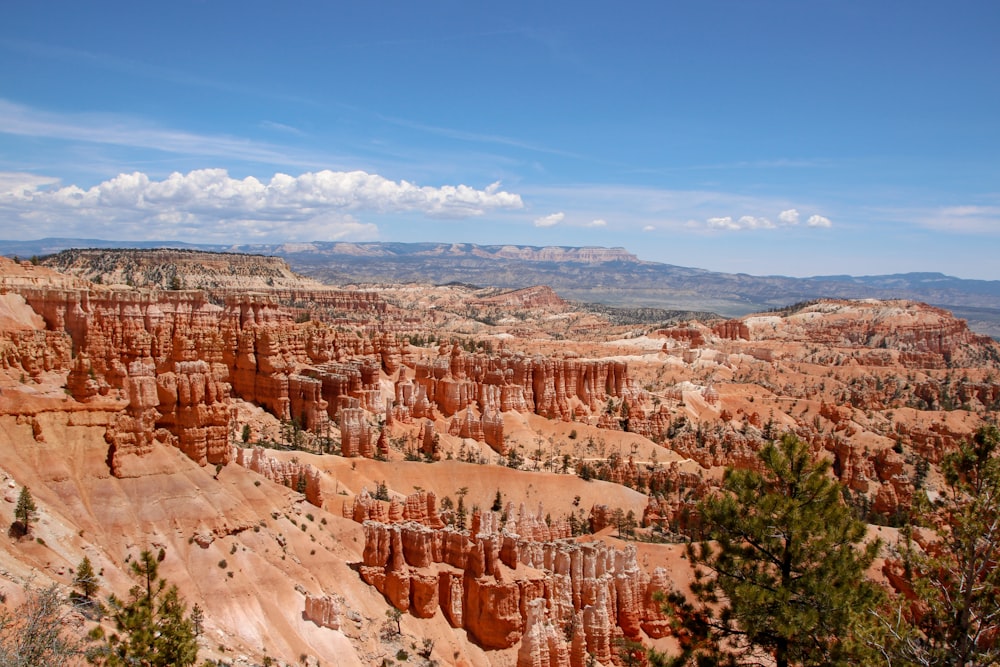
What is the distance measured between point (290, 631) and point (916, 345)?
133m

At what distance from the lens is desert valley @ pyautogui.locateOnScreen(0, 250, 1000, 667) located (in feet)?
73.2

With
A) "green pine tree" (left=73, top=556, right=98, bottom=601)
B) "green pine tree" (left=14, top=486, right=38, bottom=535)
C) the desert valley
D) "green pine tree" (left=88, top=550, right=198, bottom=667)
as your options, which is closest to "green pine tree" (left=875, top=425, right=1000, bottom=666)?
the desert valley

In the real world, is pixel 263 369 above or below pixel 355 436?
above

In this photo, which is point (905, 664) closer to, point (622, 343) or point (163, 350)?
point (163, 350)

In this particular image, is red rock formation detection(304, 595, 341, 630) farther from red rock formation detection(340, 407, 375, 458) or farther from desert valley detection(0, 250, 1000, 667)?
red rock formation detection(340, 407, 375, 458)

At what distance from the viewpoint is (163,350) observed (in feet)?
170

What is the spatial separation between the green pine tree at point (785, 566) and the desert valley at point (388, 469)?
85cm

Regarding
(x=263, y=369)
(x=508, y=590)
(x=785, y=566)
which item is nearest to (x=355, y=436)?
(x=263, y=369)

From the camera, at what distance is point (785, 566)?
15.2 metres

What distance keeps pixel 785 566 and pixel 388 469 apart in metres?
31.4

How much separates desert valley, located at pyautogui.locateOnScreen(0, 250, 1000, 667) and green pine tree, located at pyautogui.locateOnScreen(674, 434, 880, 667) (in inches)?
33.3

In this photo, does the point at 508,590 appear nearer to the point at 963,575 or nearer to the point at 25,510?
the point at 25,510

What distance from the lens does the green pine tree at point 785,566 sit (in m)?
14.3

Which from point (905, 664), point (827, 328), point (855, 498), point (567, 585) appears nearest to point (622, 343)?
point (827, 328)
